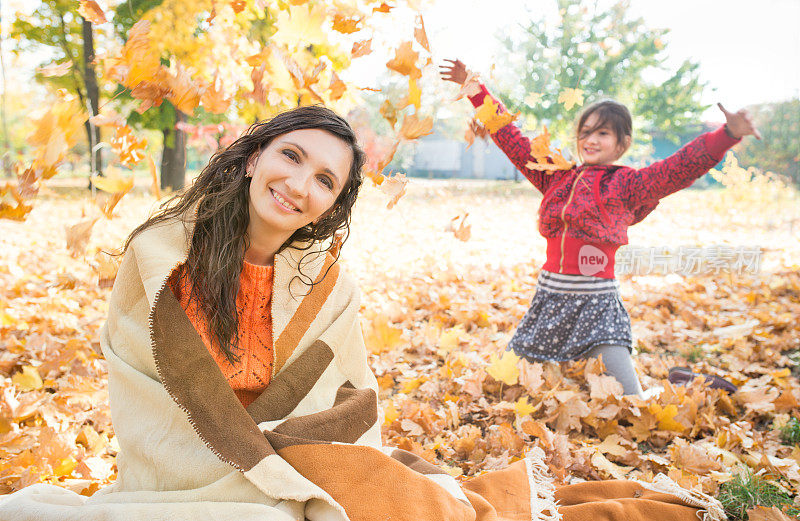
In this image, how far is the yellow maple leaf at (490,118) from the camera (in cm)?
261

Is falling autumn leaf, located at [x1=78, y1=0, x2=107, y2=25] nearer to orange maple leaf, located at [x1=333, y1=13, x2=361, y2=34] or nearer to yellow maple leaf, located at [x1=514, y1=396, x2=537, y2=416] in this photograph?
orange maple leaf, located at [x1=333, y1=13, x2=361, y2=34]

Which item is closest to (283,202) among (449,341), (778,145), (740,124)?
(449,341)

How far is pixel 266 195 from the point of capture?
178cm

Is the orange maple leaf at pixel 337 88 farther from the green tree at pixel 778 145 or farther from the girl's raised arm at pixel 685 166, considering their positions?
the green tree at pixel 778 145

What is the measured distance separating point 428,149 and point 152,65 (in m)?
31.8

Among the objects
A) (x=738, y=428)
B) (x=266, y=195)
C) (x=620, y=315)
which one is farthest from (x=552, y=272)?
(x=266, y=195)

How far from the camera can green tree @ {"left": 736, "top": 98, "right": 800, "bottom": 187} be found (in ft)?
52.2

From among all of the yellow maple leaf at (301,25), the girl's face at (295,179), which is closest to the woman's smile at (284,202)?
the girl's face at (295,179)

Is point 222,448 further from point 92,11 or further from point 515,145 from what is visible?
point 515,145

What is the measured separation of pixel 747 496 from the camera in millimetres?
2008

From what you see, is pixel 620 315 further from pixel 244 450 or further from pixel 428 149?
pixel 428 149

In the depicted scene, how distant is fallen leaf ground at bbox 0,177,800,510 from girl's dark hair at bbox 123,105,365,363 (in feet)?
1.87

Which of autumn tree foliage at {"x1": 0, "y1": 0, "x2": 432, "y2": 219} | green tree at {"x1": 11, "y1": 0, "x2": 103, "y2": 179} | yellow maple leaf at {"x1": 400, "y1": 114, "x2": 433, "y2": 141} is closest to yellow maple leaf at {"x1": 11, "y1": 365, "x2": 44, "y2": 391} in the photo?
autumn tree foliage at {"x1": 0, "y1": 0, "x2": 432, "y2": 219}

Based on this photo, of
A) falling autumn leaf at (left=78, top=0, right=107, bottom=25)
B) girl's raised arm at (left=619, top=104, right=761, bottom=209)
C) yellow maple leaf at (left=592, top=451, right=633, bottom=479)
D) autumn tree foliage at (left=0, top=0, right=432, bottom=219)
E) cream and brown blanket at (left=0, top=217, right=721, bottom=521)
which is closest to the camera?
cream and brown blanket at (left=0, top=217, right=721, bottom=521)
